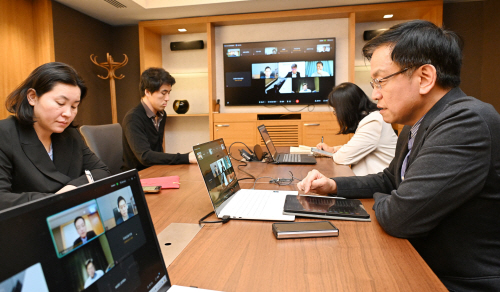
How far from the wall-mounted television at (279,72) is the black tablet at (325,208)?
3864 mm

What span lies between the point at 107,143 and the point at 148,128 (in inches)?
12.9

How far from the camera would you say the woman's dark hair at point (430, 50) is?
957 mm

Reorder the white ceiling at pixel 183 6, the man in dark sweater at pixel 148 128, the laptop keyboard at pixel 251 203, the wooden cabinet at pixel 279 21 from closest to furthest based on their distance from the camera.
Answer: the laptop keyboard at pixel 251 203 → the man in dark sweater at pixel 148 128 → the white ceiling at pixel 183 6 → the wooden cabinet at pixel 279 21

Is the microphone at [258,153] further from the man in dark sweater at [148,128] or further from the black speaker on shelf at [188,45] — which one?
the black speaker on shelf at [188,45]

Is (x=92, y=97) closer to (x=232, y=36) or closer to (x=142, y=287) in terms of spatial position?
(x=232, y=36)

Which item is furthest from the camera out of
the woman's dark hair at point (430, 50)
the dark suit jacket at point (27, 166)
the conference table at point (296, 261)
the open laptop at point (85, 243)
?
the dark suit jacket at point (27, 166)

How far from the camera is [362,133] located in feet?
6.89

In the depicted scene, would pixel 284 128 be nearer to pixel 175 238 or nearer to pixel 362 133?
pixel 362 133

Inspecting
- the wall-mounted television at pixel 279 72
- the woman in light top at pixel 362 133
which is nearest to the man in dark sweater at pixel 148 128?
the woman in light top at pixel 362 133

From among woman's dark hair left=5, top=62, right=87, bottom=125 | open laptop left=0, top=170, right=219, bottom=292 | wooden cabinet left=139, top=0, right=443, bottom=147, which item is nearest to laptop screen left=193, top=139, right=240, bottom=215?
open laptop left=0, top=170, right=219, bottom=292

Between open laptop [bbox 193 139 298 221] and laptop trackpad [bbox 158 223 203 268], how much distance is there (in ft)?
0.37

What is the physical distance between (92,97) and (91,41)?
35.1 inches

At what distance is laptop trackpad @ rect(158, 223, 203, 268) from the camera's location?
0.78m

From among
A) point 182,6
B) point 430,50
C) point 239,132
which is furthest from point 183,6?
point 430,50
